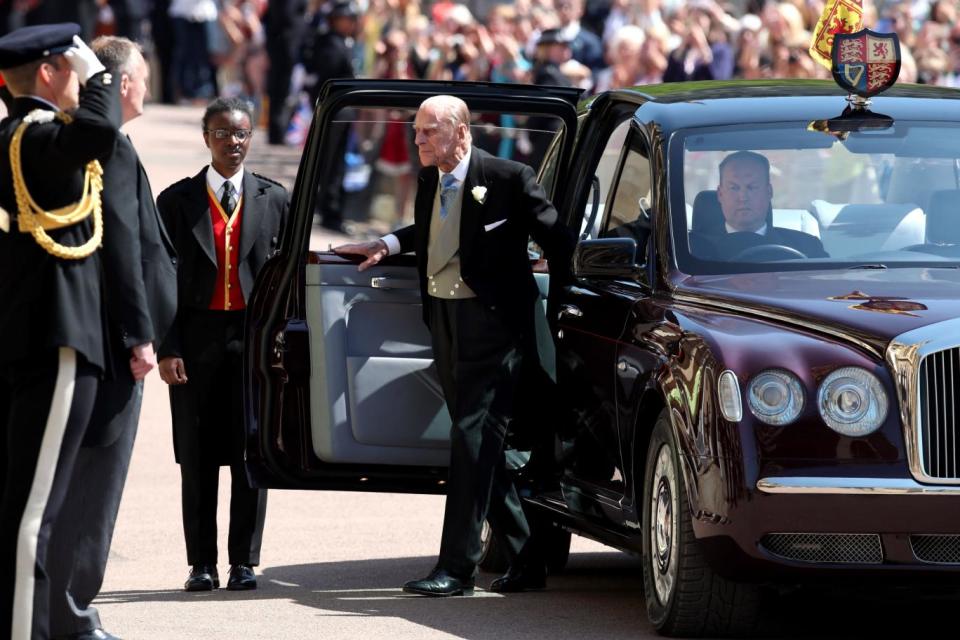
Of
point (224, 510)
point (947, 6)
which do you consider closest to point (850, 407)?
point (224, 510)

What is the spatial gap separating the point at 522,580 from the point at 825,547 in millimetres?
2159

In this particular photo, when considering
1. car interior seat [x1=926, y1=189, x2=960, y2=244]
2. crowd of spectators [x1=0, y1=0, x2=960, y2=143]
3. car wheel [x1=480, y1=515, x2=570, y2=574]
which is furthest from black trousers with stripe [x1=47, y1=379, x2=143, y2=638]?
crowd of spectators [x1=0, y1=0, x2=960, y2=143]

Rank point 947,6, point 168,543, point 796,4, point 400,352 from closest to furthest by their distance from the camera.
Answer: point 400,352
point 168,543
point 947,6
point 796,4

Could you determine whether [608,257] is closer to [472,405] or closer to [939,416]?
Result: [472,405]

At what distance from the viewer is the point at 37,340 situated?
6.23 metres

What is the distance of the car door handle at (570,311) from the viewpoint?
27.0 feet

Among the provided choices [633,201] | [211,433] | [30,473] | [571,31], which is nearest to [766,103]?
[633,201]

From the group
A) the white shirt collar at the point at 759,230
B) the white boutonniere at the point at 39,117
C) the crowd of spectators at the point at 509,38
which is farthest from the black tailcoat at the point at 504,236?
the crowd of spectators at the point at 509,38

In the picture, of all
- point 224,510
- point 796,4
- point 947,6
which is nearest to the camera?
point 224,510

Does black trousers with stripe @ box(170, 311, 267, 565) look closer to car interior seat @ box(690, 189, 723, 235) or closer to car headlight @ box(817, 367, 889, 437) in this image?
car interior seat @ box(690, 189, 723, 235)

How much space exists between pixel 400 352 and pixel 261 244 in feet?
3.08

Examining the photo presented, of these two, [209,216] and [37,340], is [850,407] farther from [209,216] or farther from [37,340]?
[209,216]

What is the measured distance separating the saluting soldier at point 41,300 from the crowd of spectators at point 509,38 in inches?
389

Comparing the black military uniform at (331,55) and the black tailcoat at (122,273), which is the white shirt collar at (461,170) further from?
the black military uniform at (331,55)
